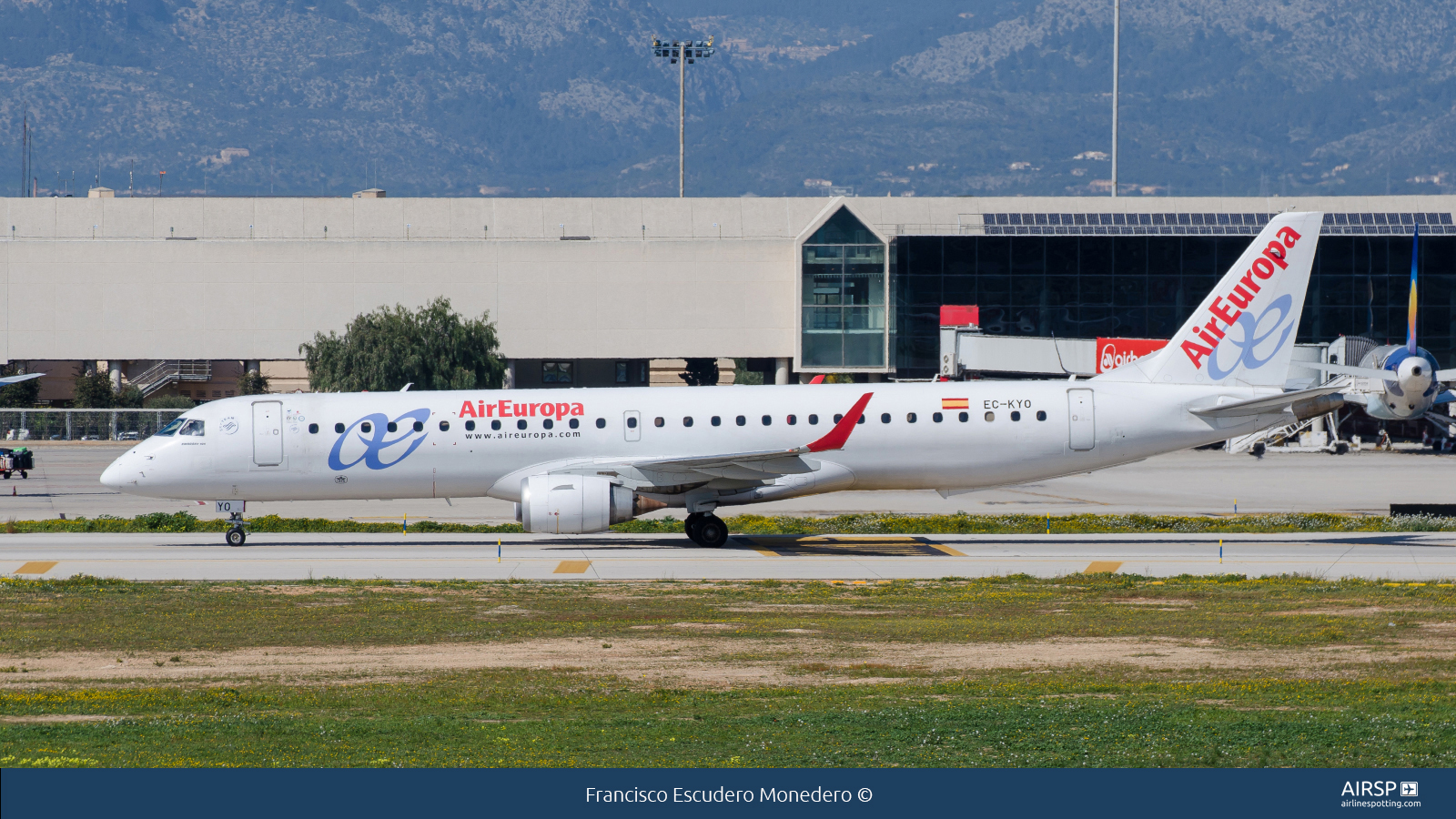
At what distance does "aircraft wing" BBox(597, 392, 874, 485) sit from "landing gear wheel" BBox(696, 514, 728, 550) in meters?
1.76

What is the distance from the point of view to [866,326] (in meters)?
100

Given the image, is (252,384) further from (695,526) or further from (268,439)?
(695,526)

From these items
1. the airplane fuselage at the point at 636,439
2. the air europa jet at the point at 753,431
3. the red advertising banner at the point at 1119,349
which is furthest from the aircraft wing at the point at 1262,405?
the red advertising banner at the point at 1119,349

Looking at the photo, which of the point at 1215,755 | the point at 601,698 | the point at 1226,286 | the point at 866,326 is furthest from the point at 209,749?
the point at 866,326

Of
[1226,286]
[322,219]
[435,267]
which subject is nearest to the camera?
[1226,286]

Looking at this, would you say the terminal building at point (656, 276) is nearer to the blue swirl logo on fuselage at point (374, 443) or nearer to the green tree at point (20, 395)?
the green tree at point (20, 395)

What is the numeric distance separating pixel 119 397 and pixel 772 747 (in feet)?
310

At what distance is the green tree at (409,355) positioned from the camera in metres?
86.6

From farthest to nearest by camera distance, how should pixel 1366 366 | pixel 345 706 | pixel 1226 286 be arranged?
pixel 1366 366
pixel 1226 286
pixel 345 706

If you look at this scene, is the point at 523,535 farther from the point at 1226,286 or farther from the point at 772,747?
the point at 772,747

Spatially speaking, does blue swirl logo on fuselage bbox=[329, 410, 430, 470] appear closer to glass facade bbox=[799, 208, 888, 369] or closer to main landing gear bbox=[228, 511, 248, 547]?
main landing gear bbox=[228, 511, 248, 547]

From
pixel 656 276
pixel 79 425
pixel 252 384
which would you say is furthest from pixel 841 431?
pixel 656 276

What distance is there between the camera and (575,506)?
31.9 metres

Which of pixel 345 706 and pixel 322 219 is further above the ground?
pixel 322 219
